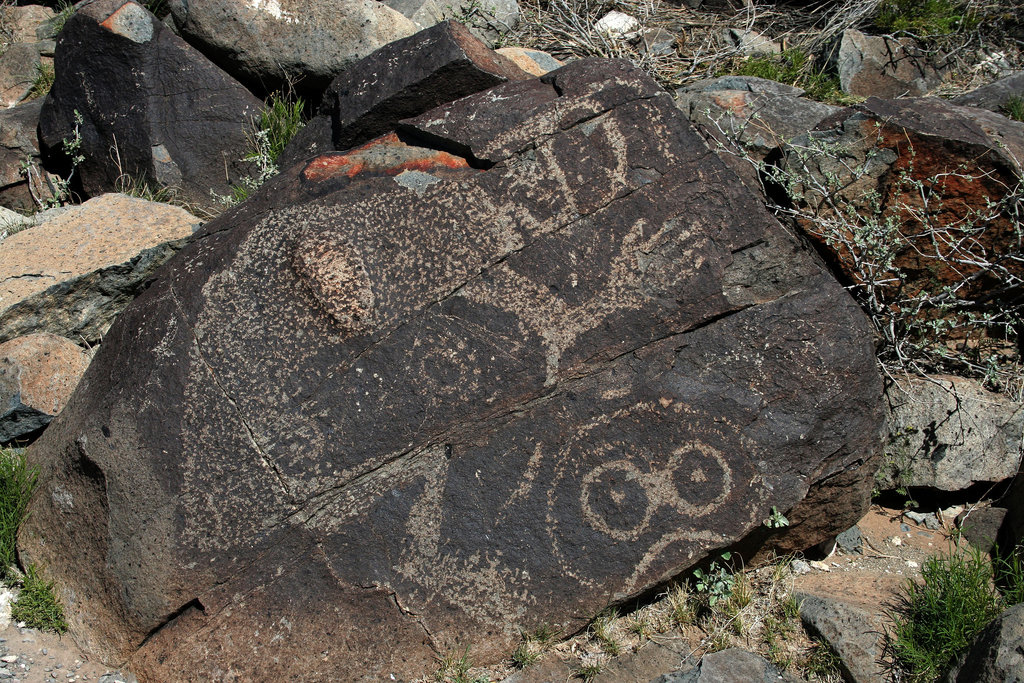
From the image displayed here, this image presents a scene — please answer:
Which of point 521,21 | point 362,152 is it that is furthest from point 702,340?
point 521,21

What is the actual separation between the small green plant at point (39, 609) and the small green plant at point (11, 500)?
0.14 m

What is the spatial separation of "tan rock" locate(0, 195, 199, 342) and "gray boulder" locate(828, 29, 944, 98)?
356 centimetres

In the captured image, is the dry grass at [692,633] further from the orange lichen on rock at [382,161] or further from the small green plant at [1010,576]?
the orange lichen on rock at [382,161]

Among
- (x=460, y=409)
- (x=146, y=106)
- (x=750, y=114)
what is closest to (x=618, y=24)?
(x=750, y=114)

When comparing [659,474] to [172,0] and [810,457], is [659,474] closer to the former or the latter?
[810,457]

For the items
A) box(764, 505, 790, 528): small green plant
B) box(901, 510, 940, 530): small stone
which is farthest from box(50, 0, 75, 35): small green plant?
box(901, 510, 940, 530): small stone

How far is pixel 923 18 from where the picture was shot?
4781 millimetres

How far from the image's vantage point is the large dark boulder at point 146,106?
11.8ft

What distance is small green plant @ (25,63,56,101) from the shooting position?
4410 millimetres

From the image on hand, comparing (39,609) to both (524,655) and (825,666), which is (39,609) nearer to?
(524,655)

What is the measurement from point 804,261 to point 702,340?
392mm

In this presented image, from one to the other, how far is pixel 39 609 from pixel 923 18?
526 centimetres

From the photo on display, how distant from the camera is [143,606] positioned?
2141 mm

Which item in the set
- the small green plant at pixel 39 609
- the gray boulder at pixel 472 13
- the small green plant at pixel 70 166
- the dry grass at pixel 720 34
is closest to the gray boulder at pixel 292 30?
the gray boulder at pixel 472 13
